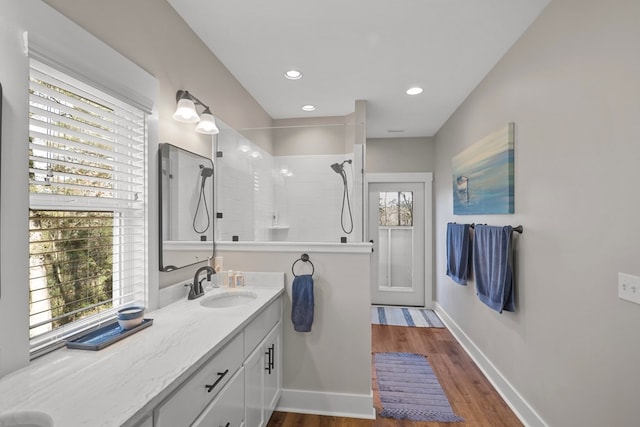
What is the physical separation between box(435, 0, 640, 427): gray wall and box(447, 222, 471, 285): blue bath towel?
2.17ft

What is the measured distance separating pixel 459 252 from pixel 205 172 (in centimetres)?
252

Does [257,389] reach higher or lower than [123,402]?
lower

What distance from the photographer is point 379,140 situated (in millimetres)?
4641

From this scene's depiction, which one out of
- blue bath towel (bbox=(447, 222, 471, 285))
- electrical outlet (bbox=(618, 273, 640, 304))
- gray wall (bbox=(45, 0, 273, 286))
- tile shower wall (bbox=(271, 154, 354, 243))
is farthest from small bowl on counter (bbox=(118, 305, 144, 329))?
blue bath towel (bbox=(447, 222, 471, 285))

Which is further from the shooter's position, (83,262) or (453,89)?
(453,89)

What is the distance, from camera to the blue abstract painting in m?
2.22

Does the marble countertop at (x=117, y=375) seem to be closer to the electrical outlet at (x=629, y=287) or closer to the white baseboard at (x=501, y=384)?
the electrical outlet at (x=629, y=287)

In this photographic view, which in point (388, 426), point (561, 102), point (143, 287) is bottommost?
point (388, 426)

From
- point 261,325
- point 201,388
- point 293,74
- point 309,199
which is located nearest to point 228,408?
point 201,388

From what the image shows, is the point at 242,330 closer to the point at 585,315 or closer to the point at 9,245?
the point at 9,245

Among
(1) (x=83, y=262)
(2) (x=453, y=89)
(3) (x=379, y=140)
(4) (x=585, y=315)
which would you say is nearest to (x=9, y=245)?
(1) (x=83, y=262)

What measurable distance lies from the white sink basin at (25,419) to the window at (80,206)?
0.39 meters

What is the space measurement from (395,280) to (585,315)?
314 centimetres

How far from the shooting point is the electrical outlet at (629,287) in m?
1.23
